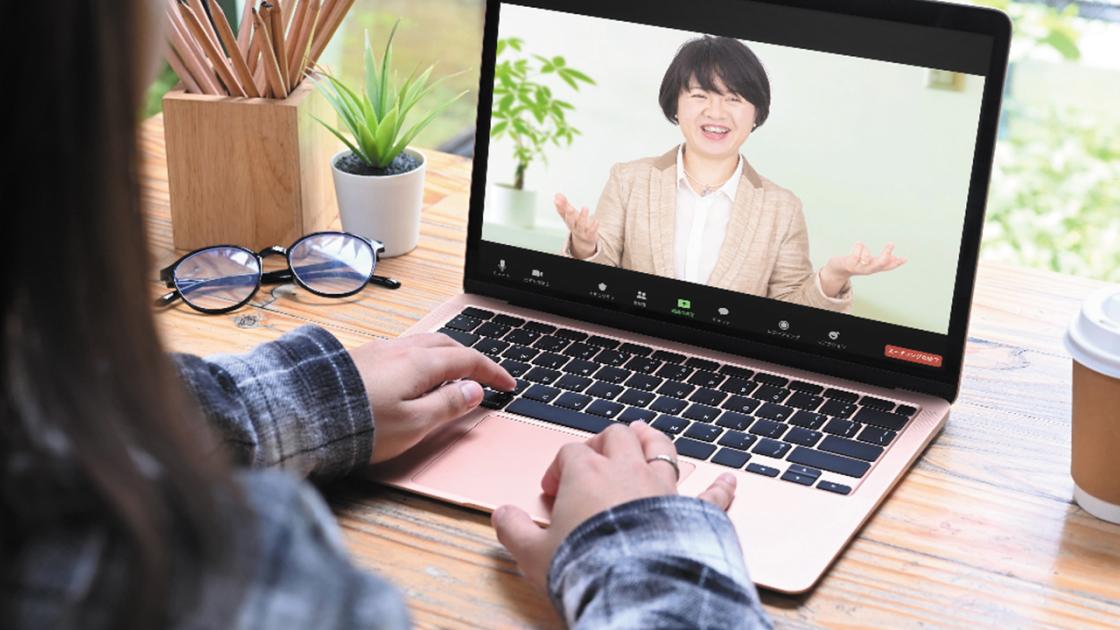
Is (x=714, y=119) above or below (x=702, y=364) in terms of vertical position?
above

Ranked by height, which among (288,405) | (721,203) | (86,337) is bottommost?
(288,405)

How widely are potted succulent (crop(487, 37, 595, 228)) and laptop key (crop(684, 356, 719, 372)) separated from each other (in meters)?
0.19

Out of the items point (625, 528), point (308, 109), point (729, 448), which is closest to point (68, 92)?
point (625, 528)

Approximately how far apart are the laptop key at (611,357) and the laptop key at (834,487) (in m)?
0.22

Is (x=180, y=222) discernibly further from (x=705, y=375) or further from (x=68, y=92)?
(x=68, y=92)

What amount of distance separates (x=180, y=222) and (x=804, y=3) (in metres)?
0.64

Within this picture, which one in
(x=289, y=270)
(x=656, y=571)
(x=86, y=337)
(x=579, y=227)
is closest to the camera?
(x=86, y=337)

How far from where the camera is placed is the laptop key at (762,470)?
0.87 m

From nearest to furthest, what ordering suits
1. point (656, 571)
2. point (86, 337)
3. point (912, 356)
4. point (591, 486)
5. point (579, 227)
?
point (86, 337)
point (656, 571)
point (591, 486)
point (912, 356)
point (579, 227)

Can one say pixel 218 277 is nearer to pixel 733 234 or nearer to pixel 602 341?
pixel 602 341

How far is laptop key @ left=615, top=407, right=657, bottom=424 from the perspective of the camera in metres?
0.93

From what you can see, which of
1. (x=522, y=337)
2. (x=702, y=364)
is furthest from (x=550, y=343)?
(x=702, y=364)

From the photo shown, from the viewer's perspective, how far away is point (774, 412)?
94cm

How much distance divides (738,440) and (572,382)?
5.8 inches
